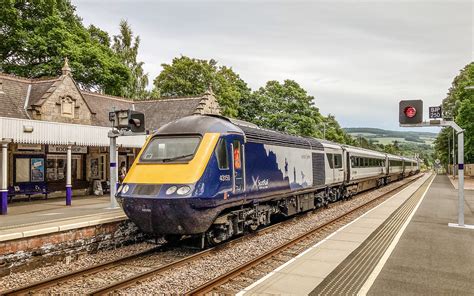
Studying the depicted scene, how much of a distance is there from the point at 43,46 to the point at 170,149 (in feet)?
105

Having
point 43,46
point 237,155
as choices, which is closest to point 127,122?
point 237,155

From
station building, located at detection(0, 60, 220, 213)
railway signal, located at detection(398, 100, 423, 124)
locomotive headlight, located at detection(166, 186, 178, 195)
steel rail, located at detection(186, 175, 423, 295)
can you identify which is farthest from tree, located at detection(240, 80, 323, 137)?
locomotive headlight, located at detection(166, 186, 178, 195)

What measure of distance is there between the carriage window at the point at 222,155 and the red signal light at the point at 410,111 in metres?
7.56

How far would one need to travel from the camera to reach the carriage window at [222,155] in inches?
405

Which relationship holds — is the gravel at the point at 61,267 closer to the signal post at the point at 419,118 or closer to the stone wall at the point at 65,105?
the signal post at the point at 419,118

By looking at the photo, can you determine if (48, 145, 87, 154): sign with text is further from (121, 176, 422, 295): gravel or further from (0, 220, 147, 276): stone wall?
(121, 176, 422, 295): gravel

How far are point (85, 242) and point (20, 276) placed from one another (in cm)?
217

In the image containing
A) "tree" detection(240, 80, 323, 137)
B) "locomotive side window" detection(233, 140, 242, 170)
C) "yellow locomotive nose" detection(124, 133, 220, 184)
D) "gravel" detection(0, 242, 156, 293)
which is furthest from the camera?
"tree" detection(240, 80, 323, 137)

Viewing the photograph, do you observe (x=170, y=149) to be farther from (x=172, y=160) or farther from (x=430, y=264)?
(x=430, y=264)

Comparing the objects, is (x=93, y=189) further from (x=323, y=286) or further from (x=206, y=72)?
(x=206, y=72)

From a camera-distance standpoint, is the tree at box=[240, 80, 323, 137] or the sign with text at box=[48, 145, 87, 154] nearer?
the sign with text at box=[48, 145, 87, 154]

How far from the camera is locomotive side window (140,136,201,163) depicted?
33.3 ft

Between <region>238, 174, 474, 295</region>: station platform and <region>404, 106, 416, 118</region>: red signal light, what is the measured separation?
399cm

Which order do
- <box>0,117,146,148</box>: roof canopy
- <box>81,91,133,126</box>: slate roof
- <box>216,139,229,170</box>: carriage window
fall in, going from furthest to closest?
<box>81,91,133,126</box>: slate roof, <box>0,117,146,148</box>: roof canopy, <box>216,139,229,170</box>: carriage window
